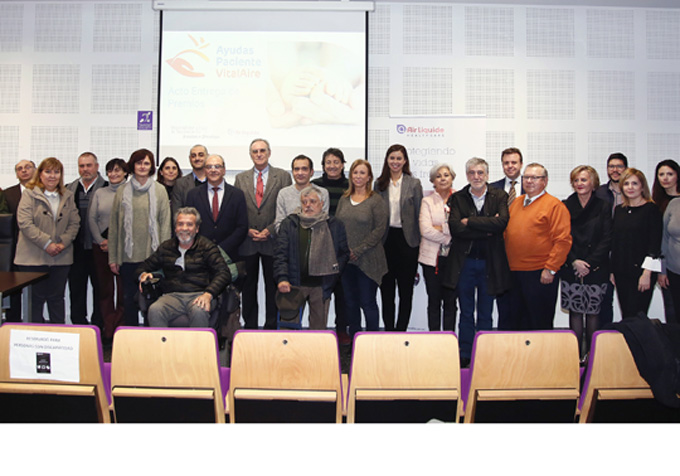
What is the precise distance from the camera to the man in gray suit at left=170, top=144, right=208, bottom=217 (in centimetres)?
391

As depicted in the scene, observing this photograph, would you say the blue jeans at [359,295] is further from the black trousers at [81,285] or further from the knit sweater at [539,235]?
the black trousers at [81,285]

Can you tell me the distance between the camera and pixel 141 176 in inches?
148

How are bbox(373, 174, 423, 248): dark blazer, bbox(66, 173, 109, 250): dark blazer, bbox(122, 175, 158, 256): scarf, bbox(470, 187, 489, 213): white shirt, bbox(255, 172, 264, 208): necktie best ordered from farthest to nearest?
1. bbox(66, 173, 109, 250): dark blazer
2. bbox(255, 172, 264, 208): necktie
3. bbox(373, 174, 423, 248): dark blazer
4. bbox(122, 175, 158, 256): scarf
5. bbox(470, 187, 489, 213): white shirt

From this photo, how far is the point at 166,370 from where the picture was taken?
1764 millimetres

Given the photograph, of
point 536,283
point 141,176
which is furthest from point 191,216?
point 536,283

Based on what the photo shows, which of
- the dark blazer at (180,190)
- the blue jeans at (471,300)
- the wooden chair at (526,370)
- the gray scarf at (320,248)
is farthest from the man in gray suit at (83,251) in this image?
the wooden chair at (526,370)

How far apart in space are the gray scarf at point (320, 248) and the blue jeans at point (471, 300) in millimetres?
918

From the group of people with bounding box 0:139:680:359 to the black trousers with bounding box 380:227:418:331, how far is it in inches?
0.5

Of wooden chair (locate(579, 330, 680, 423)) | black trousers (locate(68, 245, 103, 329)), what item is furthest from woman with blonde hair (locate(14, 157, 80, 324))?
wooden chair (locate(579, 330, 680, 423))

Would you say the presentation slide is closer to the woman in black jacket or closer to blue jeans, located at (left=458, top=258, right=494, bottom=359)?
blue jeans, located at (left=458, top=258, right=494, bottom=359)

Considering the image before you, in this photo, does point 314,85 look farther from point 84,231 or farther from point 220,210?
point 84,231

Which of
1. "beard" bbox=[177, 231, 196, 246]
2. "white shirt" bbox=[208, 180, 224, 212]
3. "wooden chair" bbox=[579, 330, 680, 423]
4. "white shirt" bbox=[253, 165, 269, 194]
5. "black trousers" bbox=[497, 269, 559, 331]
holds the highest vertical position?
"white shirt" bbox=[253, 165, 269, 194]
